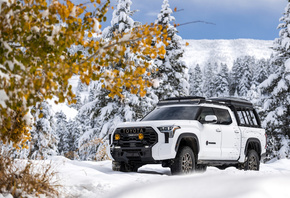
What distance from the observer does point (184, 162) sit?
29.9 ft

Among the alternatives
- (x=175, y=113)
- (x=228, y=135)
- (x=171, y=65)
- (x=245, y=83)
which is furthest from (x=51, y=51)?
(x=245, y=83)

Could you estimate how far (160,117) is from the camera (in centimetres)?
1020

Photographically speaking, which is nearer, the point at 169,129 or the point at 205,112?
the point at 169,129

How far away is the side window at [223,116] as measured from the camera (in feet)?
35.2

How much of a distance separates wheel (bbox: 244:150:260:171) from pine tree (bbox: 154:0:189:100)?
1669cm

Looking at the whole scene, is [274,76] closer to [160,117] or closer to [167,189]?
[160,117]

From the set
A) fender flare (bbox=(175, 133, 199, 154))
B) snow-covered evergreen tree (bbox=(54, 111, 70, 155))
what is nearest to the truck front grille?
fender flare (bbox=(175, 133, 199, 154))

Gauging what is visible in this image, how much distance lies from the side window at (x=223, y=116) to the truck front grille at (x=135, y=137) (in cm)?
242

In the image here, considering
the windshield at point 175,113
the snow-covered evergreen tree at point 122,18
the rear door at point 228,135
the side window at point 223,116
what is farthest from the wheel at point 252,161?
the snow-covered evergreen tree at point 122,18

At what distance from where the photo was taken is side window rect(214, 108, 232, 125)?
35.2 feet

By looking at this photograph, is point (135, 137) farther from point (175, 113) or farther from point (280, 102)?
point (280, 102)

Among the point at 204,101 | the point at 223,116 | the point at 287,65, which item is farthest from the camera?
the point at 287,65

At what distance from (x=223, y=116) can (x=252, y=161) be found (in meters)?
1.80

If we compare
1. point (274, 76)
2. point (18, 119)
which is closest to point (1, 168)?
point (18, 119)
